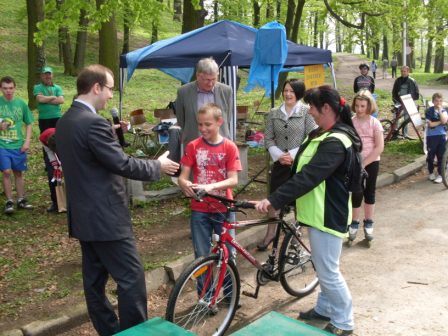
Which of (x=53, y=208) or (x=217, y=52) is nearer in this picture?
(x=53, y=208)

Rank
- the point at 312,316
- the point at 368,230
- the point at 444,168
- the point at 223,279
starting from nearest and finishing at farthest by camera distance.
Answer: the point at 223,279, the point at 312,316, the point at 368,230, the point at 444,168

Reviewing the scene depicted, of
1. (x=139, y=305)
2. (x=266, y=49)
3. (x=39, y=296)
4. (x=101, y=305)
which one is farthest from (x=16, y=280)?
(x=266, y=49)

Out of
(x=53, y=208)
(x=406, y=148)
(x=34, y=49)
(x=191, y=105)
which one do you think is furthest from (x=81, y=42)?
(x=191, y=105)

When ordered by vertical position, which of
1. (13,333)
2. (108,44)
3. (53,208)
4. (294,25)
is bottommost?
(13,333)

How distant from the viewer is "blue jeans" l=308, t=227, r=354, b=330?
358 cm

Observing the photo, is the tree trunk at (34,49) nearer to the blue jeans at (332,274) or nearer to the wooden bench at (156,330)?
the blue jeans at (332,274)

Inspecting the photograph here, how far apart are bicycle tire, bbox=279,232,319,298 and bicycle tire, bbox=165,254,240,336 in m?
0.62

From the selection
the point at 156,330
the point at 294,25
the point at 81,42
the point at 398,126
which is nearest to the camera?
the point at 156,330

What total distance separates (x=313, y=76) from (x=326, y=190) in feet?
15.0

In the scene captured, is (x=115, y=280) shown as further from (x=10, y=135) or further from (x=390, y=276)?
(x=10, y=135)

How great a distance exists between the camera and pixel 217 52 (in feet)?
25.4

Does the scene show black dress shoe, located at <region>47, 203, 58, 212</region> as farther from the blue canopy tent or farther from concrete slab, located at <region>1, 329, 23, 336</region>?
concrete slab, located at <region>1, 329, 23, 336</region>

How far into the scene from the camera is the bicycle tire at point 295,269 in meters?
4.39

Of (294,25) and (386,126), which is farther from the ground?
(294,25)
